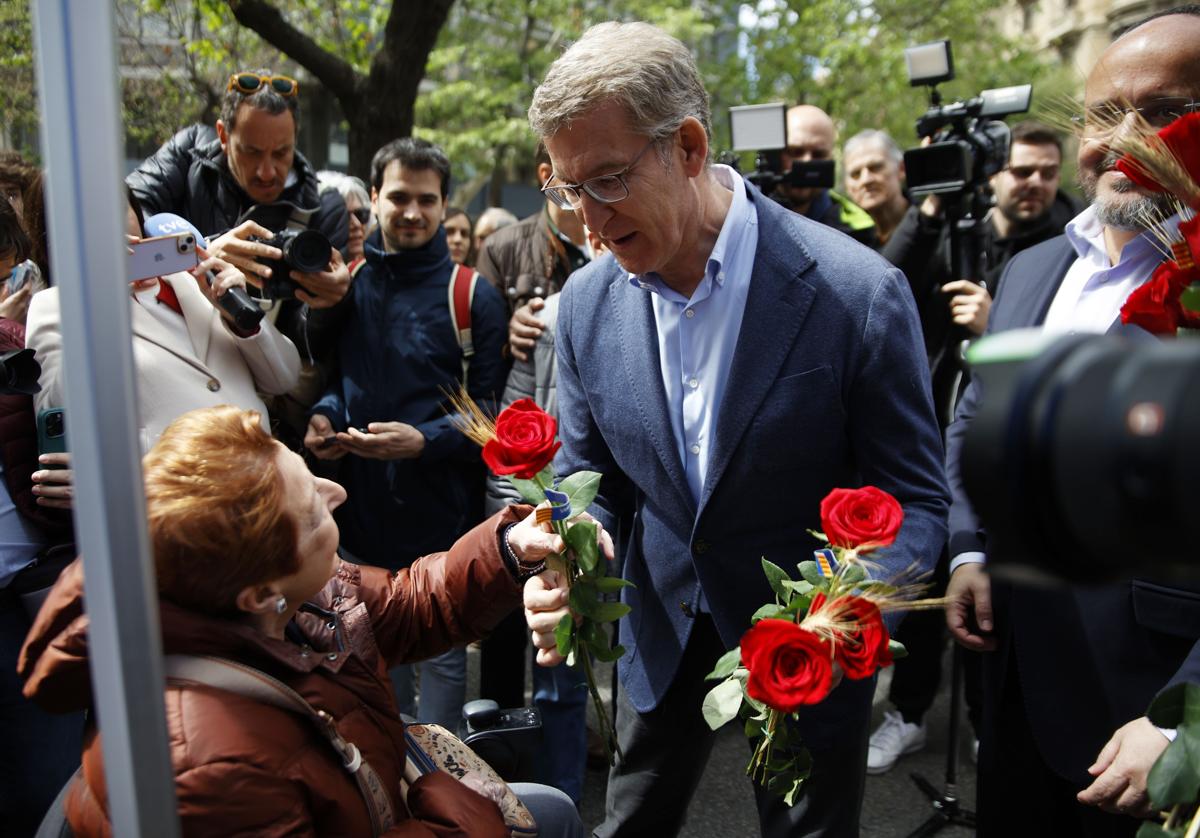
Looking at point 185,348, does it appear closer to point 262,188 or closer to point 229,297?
point 229,297

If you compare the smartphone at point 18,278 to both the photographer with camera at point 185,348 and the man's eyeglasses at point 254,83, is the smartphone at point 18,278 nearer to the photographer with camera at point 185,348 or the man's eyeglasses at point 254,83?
the photographer with camera at point 185,348

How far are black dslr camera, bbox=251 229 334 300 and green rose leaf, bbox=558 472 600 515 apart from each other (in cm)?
162

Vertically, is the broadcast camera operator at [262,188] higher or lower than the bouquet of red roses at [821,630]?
higher

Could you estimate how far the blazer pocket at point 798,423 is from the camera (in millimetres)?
1892

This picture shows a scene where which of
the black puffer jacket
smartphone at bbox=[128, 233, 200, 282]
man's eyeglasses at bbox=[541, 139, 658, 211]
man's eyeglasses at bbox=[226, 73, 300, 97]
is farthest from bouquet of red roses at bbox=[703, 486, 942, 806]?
man's eyeglasses at bbox=[226, 73, 300, 97]

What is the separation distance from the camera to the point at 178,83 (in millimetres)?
11383

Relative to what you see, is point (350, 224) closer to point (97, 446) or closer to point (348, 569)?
point (348, 569)

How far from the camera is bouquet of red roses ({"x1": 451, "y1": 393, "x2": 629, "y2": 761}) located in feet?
5.45

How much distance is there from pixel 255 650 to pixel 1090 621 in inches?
58.7

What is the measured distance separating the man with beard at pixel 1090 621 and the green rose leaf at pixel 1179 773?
0.25 meters

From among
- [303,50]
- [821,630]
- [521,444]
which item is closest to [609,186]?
[521,444]

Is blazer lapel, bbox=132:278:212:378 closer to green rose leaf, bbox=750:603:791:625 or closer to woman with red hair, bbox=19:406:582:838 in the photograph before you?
woman with red hair, bbox=19:406:582:838

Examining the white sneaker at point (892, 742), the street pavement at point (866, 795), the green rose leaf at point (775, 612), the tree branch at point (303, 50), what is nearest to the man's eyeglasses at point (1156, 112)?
the green rose leaf at point (775, 612)

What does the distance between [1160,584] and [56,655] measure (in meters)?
1.79
